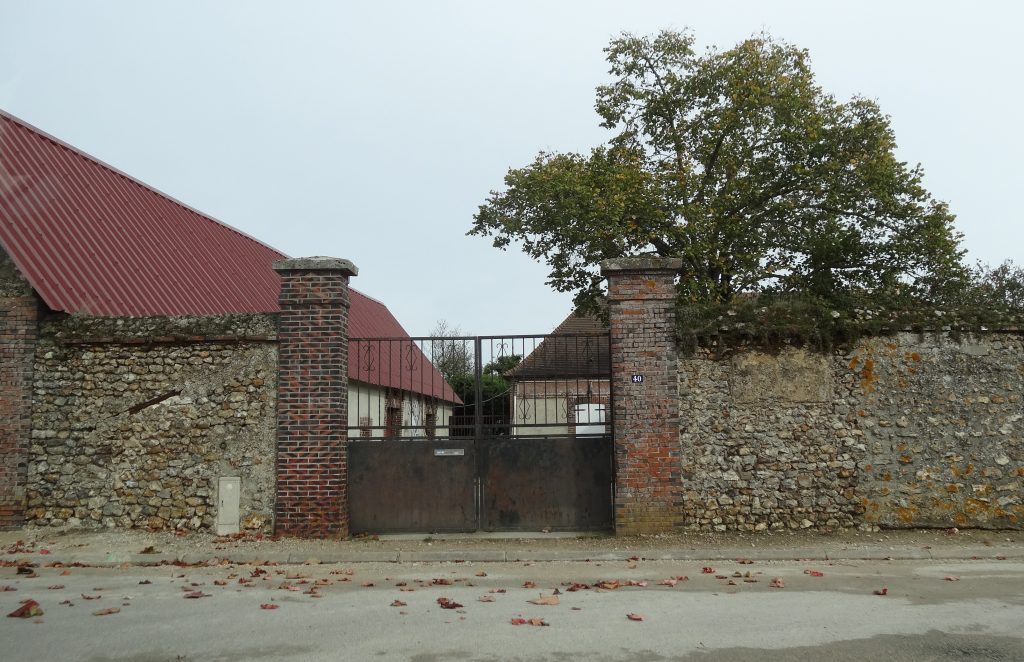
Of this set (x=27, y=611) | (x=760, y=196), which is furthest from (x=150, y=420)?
(x=760, y=196)

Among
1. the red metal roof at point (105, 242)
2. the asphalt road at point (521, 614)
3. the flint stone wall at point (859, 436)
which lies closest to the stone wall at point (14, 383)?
the red metal roof at point (105, 242)

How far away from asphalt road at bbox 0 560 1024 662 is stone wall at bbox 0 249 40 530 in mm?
2247

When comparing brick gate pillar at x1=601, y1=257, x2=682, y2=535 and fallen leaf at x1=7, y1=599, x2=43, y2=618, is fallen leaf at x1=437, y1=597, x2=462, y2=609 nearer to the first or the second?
fallen leaf at x1=7, y1=599, x2=43, y2=618

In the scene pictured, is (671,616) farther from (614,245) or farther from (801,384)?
(614,245)

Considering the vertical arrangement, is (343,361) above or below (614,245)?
below

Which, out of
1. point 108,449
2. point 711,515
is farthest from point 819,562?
point 108,449

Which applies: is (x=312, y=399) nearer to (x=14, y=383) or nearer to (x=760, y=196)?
(x=14, y=383)

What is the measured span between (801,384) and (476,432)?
14.5 ft

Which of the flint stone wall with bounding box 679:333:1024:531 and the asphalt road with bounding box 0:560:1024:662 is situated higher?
the flint stone wall with bounding box 679:333:1024:531

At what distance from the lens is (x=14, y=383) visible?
10742mm

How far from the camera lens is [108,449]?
10.7m

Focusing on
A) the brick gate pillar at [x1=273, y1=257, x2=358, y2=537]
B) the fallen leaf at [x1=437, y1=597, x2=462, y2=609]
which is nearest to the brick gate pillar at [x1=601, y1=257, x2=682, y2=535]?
the brick gate pillar at [x1=273, y1=257, x2=358, y2=537]

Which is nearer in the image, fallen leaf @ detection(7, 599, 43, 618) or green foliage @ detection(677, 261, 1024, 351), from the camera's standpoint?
fallen leaf @ detection(7, 599, 43, 618)

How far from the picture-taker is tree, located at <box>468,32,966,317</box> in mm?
18625
